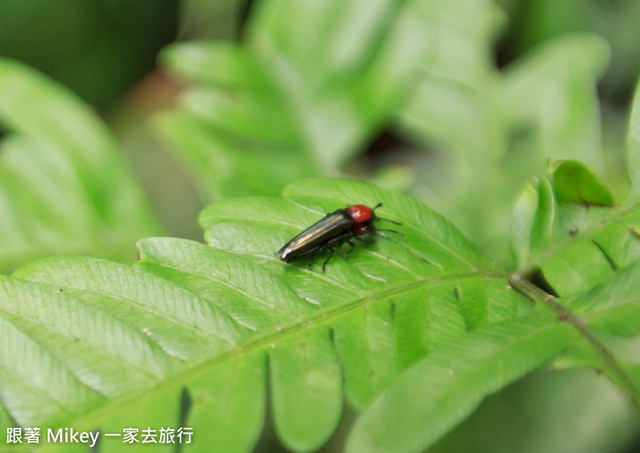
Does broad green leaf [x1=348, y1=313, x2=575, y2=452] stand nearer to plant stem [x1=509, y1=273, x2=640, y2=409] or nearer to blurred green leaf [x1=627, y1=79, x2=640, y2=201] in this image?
plant stem [x1=509, y1=273, x2=640, y2=409]

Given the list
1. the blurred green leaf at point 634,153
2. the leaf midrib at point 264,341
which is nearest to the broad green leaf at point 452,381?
the leaf midrib at point 264,341

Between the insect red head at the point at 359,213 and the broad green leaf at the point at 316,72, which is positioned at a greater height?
the broad green leaf at the point at 316,72

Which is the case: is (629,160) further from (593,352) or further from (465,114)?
(465,114)

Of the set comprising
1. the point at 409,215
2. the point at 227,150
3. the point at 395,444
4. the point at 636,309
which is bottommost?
the point at 395,444

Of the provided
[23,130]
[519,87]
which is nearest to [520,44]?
[519,87]

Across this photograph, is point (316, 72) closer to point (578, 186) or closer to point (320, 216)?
point (320, 216)

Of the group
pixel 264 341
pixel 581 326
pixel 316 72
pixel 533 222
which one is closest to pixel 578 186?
pixel 533 222

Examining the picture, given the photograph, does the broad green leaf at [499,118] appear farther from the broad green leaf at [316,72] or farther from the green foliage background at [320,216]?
the broad green leaf at [316,72]
